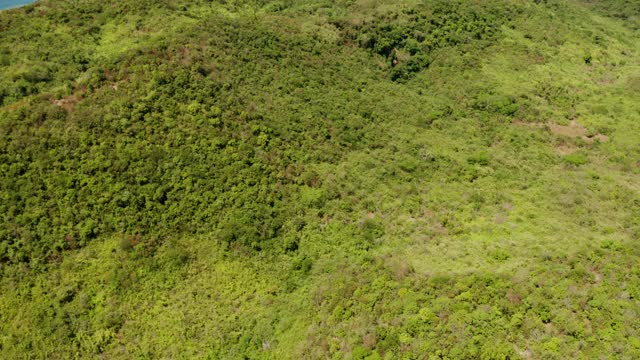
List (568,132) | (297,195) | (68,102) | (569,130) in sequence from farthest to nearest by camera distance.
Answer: (569,130)
(568,132)
(68,102)
(297,195)

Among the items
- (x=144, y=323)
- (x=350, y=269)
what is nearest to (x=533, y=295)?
(x=350, y=269)

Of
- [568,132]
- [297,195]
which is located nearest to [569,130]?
[568,132]

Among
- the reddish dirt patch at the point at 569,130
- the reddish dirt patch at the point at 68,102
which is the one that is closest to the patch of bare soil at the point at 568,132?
the reddish dirt patch at the point at 569,130

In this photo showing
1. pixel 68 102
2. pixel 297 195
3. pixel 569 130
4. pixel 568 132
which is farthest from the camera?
pixel 569 130

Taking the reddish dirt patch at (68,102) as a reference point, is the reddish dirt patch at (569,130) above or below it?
below

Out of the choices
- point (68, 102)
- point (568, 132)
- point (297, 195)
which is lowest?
point (568, 132)

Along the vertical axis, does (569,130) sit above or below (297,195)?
below

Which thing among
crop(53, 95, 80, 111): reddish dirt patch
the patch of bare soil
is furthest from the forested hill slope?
crop(53, 95, 80, 111): reddish dirt patch

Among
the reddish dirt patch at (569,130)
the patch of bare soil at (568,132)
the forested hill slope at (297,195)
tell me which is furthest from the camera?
the reddish dirt patch at (569,130)

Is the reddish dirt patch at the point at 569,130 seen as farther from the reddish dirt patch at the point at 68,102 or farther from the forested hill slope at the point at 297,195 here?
the reddish dirt patch at the point at 68,102

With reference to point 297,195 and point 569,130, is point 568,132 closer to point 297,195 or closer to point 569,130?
point 569,130
